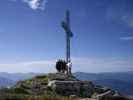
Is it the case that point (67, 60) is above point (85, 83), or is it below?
above

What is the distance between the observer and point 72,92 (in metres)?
40.8

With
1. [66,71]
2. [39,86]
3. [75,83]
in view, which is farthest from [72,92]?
[66,71]

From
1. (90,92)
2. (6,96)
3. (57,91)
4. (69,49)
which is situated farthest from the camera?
(69,49)

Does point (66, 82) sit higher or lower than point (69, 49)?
lower

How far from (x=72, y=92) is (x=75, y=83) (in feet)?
5.29

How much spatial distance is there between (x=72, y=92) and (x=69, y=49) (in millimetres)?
20577

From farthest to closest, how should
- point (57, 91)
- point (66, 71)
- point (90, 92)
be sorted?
point (66, 71), point (90, 92), point (57, 91)

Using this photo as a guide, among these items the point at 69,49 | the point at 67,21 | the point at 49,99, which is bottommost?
the point at 49,99

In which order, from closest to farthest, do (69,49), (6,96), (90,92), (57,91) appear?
(6,96) → (57,91) → (90,92) → (69,49)

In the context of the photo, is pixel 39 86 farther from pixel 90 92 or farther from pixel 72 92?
pixel 90 92

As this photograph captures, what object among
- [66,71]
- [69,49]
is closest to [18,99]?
[66,71]

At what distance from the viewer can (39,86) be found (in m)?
41.4

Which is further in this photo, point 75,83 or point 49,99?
point 75,83

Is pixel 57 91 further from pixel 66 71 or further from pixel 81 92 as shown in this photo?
Result: pixel 66 71
